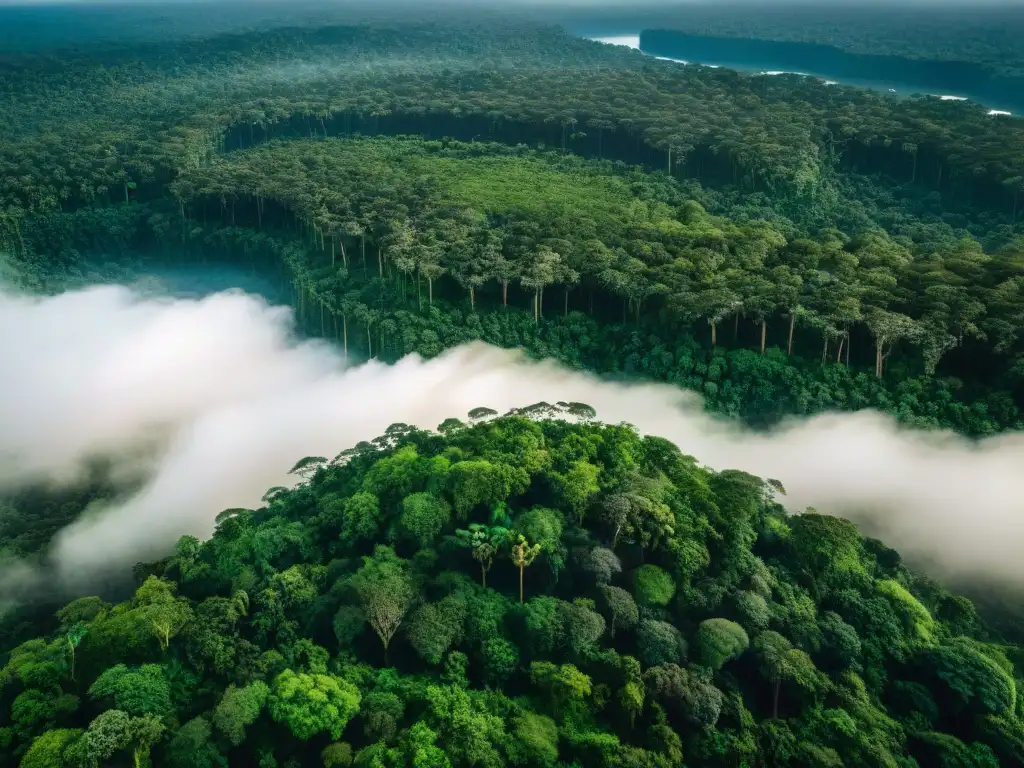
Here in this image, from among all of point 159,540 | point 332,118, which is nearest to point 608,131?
point 332,118

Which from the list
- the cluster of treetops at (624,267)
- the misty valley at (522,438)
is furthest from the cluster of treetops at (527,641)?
the cluster of treetops at (624,267)

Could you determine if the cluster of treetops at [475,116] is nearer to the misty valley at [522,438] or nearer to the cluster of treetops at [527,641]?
the misty valley at [522,438]

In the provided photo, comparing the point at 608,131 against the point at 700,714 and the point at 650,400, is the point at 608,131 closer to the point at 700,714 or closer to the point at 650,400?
the point at 650,400

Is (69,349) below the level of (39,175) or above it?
below

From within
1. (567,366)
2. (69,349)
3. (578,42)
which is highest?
(578,42)

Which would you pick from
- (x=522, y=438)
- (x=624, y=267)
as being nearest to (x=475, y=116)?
(x=624, y=267)

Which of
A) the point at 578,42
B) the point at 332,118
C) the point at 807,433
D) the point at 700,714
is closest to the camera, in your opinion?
the point at 700,714

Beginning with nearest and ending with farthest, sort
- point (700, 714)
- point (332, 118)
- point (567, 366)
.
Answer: point (700, 714)
point (567, 366)
point (332, 118)

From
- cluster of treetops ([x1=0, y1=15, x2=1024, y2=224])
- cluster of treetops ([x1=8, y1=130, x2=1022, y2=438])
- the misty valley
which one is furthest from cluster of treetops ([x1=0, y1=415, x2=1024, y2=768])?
cluster of treetops ([x1=0, y1=15, x2=1024, y2=224])
